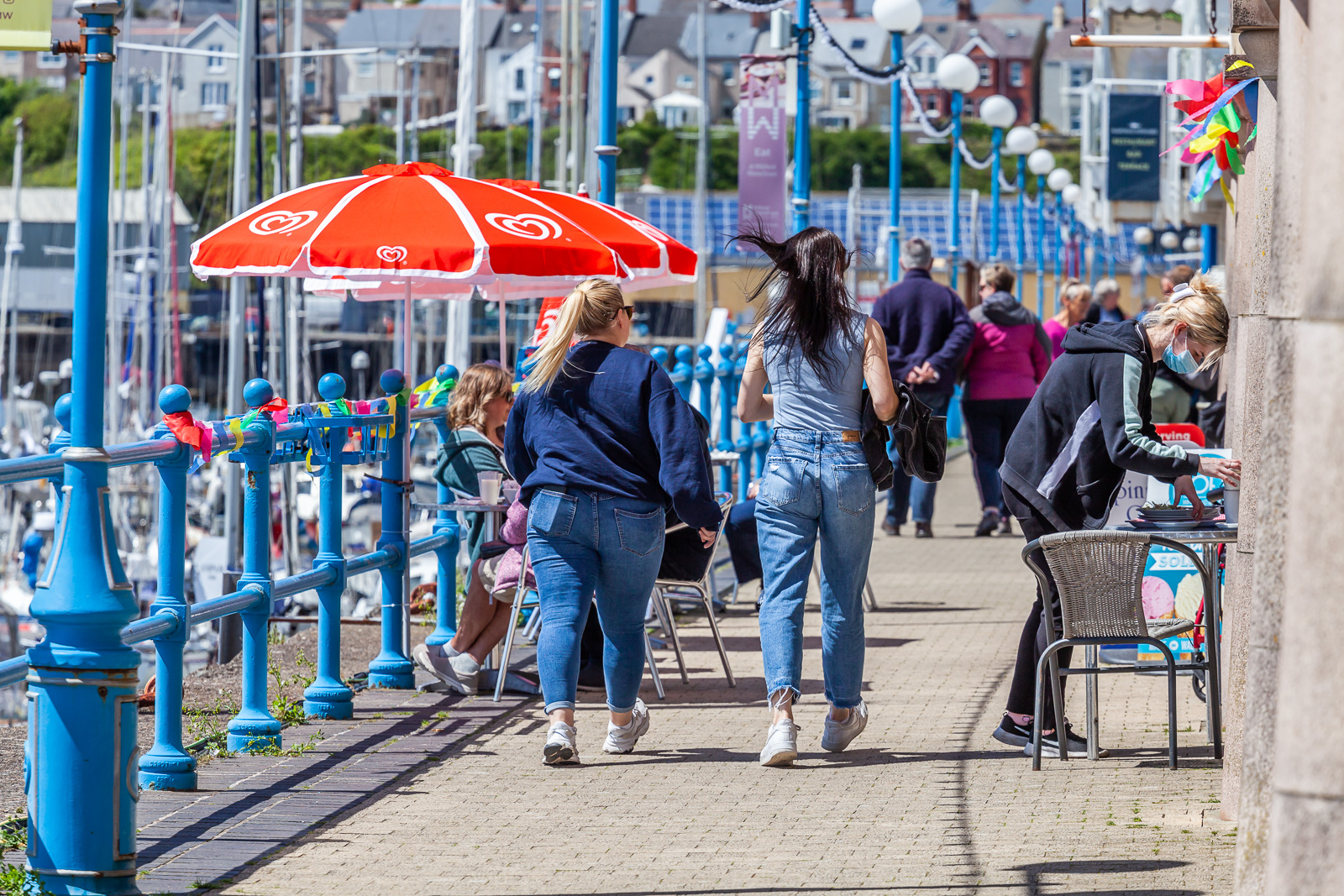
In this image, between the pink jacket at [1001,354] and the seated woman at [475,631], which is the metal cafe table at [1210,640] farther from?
the pink jacket at [1001,354]

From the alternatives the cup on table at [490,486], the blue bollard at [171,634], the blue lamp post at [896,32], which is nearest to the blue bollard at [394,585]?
the cup on table at [490,486]

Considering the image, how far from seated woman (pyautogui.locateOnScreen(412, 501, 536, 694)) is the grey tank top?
69.6 inches

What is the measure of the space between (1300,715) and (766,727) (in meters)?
4.47

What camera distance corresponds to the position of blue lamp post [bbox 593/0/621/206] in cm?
1066

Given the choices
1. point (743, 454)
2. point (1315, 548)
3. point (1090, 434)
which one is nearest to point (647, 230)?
point (1090, 434)

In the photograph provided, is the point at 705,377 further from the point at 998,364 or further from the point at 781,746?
the point at 781,746

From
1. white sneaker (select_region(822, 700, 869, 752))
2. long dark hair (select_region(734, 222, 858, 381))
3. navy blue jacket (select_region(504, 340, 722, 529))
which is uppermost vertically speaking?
long dark hair (select_region(734, 222, 858, 381))

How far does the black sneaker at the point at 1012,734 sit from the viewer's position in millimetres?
6871

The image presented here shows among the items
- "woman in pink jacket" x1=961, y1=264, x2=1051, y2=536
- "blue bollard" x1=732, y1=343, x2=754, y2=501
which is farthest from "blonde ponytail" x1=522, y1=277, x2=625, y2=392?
"woman in pink jacket" x1=961, y1=264, x2=1051, y2=536

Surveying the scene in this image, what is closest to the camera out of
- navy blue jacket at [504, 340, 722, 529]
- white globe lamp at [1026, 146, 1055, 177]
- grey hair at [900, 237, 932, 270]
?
navy blue jacket at [504, 340, 722, 529]

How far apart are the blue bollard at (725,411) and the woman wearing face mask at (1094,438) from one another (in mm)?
5462

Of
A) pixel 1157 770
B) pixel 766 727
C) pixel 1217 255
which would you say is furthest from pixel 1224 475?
pixel 1217 255

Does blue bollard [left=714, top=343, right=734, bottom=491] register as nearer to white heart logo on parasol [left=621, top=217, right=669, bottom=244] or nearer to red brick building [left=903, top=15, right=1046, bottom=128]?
white heart logo on parasol [left=621, top=217, right=669, bottom=244]

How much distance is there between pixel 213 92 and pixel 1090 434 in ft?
452
